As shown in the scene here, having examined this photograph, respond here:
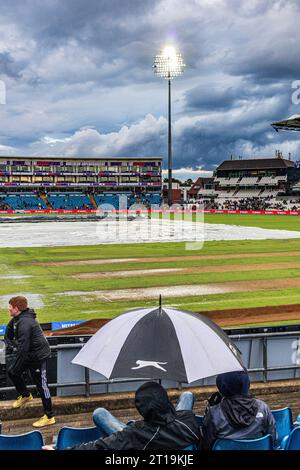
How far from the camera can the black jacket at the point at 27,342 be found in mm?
6293

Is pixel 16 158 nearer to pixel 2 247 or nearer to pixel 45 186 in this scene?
pixel 45 186

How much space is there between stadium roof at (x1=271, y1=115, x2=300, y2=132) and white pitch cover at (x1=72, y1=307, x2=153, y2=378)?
216 feet

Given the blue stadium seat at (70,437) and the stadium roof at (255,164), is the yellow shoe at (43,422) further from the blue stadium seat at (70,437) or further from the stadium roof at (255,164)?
the stadium roof at (255,164)

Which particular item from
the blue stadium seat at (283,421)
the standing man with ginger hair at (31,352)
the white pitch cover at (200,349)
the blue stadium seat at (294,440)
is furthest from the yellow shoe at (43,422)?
the blue stadium seat at (294,440)

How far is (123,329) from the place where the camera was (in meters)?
5.08

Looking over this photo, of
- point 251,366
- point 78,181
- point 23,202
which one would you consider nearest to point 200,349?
point 251,366

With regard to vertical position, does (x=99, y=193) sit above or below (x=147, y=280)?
above

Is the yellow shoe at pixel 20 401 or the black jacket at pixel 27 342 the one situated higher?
the black jacket at pixel 27 342

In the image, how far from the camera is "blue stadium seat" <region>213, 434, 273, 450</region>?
12.7 feet

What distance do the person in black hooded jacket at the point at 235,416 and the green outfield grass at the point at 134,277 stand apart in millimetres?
9064

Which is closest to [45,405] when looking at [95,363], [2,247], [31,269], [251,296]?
A: [95,363]

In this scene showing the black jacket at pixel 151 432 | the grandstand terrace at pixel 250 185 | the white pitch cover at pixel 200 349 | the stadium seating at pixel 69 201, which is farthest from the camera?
the stadium seating at pixel 69 201

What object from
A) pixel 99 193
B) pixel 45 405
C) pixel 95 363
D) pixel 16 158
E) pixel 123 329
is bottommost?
pixel 45 405

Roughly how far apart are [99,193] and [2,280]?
98.1 m
